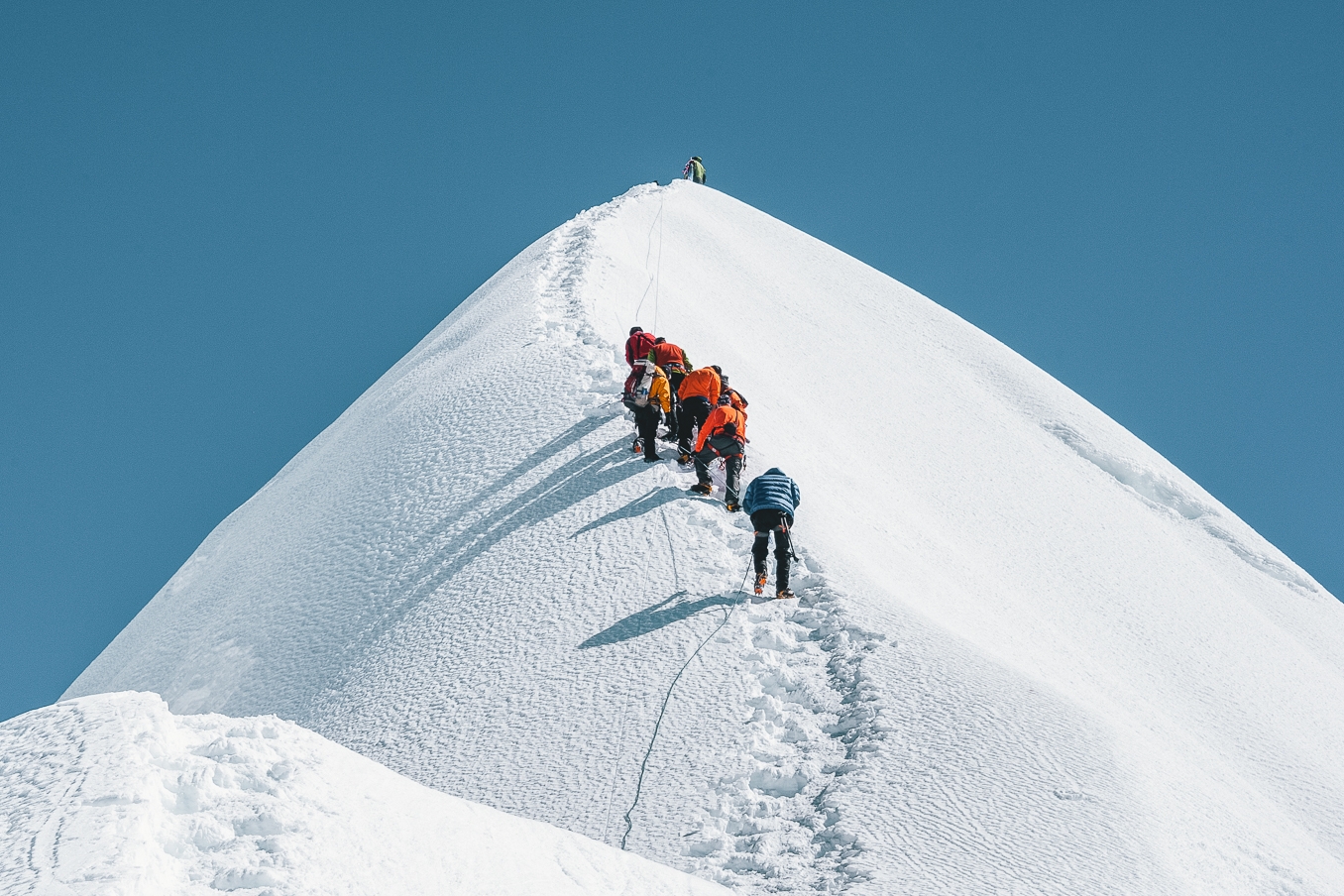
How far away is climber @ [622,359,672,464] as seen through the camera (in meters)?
11.8

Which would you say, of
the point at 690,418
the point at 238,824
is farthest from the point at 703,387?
the point at 238,824

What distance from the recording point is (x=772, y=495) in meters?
9.34

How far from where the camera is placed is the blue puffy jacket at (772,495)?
9297 millimetres

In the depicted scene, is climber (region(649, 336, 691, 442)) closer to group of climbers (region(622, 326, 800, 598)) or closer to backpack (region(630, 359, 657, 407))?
group of climbers (region(622, 326, 800, 598))

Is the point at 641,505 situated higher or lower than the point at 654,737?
higher

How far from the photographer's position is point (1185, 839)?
22.8 feet

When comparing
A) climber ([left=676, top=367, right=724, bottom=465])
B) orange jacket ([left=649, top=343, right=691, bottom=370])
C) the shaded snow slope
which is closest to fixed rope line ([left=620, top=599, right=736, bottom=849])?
the shaded snow slope

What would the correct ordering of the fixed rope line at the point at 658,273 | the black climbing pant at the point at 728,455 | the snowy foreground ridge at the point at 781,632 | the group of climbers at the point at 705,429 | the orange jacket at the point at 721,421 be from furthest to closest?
the fixed rope line at the point at 658,273 < the black climbing pant at the point at 728,455 < the orange jacket at the point at 721,421 < the group of climbers at the point at 705,429 < the snowy foreground ridge at the point at 781,632

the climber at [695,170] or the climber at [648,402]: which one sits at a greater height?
the climber at [695,170]

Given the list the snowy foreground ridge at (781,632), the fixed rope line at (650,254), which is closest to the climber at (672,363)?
the snowy foreground ridge at (781,632)

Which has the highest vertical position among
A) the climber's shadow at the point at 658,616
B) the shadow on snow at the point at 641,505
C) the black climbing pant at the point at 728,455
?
the black climbing pant at the point at 728,455

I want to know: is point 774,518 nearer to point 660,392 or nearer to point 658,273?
point 660,392

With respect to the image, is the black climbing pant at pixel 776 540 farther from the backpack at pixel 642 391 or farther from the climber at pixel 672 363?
the climber at pixel 672 363

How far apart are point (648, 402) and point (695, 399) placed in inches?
21.4
